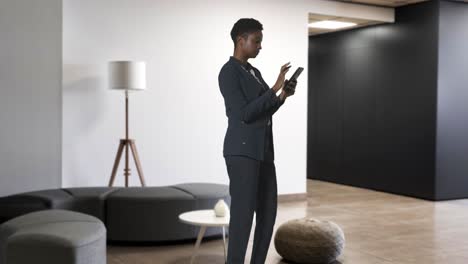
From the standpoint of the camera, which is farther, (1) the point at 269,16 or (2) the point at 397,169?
(2) the point at 397,169

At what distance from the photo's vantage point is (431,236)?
6.06 m

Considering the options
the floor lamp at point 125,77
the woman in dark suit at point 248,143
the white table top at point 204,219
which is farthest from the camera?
the floor lamp at point 125,77

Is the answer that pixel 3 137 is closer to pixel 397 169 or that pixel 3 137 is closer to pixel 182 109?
pixel 182 109

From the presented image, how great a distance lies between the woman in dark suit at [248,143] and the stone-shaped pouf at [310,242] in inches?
70.4

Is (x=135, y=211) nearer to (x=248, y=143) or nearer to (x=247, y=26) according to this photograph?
(x=248, y=143)

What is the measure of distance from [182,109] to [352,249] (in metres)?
3.04

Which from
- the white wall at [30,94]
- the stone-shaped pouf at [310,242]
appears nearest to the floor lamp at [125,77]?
the white wall at [30,94]

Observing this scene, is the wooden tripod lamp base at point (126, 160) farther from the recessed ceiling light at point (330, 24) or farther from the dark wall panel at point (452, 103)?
the dark wall panel at point (452, 103)

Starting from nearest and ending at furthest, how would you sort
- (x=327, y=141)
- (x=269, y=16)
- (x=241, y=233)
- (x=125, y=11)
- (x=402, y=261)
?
1. (x=241, y=233)
2. (x=402, y=261)
3. (x=125, y=11)
4. (x=269, y=16)
5. (x=327, y=141)

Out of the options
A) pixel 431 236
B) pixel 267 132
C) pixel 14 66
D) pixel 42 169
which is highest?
pixel 14 66

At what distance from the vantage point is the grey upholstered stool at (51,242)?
3.65 m

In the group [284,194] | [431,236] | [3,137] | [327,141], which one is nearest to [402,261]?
[431,236]

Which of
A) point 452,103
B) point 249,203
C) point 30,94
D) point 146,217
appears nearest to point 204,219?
point 146,217

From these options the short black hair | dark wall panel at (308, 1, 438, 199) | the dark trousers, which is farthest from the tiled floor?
the short black hair
